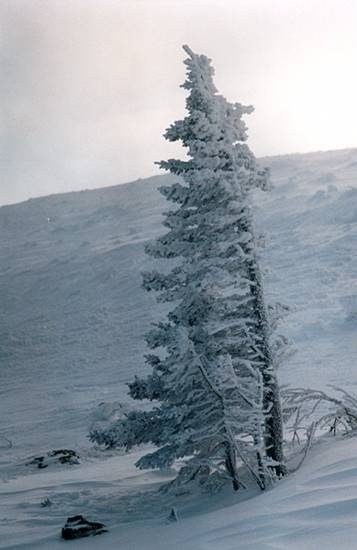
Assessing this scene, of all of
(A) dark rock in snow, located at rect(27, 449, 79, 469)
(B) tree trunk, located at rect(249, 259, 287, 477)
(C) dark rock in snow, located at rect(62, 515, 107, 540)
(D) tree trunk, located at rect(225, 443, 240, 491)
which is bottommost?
(A) dark rock in snow, located at rect(27, 449, 79, 469)

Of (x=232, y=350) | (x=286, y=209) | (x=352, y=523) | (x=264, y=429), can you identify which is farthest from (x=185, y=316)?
(x=286, y=209)

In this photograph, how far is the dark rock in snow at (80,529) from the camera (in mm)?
9500

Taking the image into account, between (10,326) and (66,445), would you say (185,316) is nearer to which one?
(66,445)

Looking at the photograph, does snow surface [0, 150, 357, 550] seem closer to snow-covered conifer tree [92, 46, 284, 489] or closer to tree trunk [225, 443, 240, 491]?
tree trunk [225, 443, 240, 491]

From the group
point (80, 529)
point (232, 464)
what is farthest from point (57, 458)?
point (232, 464)

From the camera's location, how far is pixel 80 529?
9562mm

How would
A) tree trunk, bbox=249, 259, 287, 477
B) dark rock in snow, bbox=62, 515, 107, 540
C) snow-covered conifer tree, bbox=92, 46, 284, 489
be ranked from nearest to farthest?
dark rock in snow, bbox=62, 515, 107, 540 → snow-covered conifer tree, bbox=92, 46, 284, 489 → tree trunk, bbox=249, 259, 287, 477

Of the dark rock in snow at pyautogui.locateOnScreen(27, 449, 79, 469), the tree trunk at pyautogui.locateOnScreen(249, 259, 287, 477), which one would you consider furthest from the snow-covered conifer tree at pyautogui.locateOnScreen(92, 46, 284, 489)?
the dark rock in snow at pyautogui.locateOnScreen(27, 449, 79, 469)

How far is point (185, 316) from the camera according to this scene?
407 inches

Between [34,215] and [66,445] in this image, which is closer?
[66,445]

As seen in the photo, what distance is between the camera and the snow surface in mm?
7258

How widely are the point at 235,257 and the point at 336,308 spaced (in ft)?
63.3

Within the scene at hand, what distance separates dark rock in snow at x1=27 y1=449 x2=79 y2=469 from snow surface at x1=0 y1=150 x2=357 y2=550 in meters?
0.30

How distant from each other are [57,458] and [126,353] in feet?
38.5
